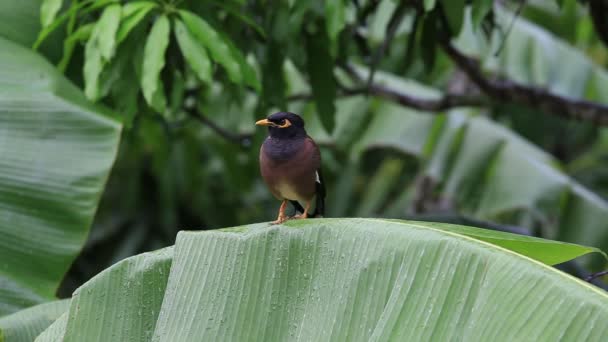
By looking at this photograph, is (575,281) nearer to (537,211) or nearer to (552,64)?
(537,211)

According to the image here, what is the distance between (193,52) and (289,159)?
693 mm

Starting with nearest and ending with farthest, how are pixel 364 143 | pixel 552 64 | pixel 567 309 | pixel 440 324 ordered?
pixel 567 309
pixel 440 324
pixel 364 143
pixel 552 64

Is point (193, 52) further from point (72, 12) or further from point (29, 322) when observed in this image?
point (29, 322)

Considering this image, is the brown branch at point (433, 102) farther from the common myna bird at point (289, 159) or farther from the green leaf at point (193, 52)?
the common myna bird at point (289, 159)

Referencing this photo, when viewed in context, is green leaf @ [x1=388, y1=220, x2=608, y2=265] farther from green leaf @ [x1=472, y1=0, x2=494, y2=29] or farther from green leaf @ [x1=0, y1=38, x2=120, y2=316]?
green leaf @ [x1=0, y1=38, x2=120, y2=316]

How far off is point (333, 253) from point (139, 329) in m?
0.75

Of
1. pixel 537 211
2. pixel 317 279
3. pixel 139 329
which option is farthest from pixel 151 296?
pixel 537 211

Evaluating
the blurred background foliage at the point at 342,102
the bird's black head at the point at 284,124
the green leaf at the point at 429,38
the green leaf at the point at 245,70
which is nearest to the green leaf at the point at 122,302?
the bird's black head at the point at 284,124

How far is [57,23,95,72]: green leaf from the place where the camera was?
4.16 metres

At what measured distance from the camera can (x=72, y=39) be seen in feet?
13.8

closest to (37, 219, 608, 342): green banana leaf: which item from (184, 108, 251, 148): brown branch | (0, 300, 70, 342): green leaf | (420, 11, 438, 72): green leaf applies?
(0, 300, 70, 342): green leaf

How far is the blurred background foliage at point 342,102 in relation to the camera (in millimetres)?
4176

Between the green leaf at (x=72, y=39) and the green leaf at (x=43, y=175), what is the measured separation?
19cm

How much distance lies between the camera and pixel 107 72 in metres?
4.21
